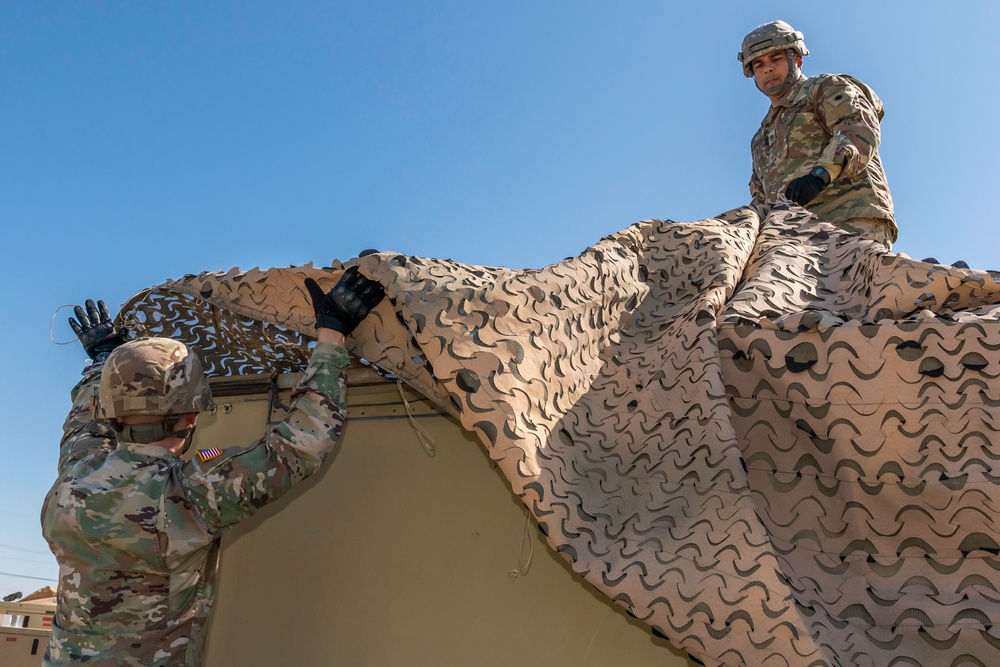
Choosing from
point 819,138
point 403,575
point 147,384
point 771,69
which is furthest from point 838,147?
point 147,384

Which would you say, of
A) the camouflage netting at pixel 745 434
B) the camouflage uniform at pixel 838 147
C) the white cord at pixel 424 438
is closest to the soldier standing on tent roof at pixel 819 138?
the camouflage uniform at pixel 838 147

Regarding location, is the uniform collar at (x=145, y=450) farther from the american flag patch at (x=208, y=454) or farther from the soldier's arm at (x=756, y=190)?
the soldier's arm at (x=756, y=190)

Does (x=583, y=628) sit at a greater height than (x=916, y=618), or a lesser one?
lesser

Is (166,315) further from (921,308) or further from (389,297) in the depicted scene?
(921,308)

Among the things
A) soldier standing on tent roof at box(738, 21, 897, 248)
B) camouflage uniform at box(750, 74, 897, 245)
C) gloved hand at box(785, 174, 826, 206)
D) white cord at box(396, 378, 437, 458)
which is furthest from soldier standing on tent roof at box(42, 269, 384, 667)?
camouflage uniform at box(750, 74, 897, 245)

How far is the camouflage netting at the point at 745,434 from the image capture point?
1.94 metres

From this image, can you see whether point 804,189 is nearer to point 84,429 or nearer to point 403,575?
point 403,575

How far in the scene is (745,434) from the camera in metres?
2.33

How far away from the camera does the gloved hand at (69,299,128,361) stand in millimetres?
3084

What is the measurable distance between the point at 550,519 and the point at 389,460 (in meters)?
0.82

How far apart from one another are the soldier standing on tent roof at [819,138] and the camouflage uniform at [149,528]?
2.64 m

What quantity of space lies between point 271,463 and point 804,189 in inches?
106

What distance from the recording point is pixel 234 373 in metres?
3.14

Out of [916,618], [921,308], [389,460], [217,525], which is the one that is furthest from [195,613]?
[921,308]
